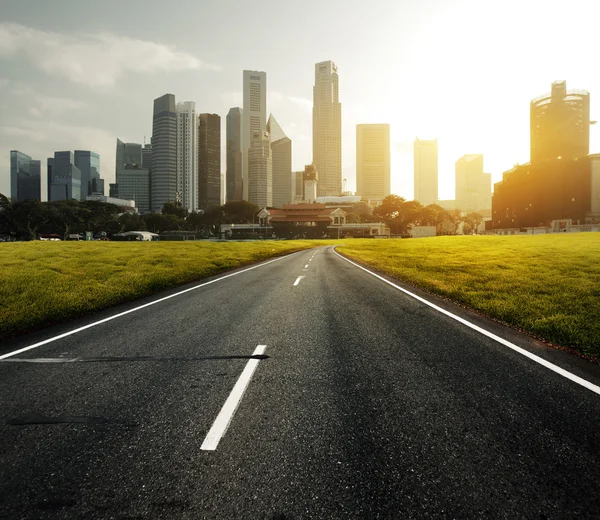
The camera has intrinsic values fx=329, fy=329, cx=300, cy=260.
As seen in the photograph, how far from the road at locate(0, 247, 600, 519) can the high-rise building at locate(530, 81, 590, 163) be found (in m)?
195

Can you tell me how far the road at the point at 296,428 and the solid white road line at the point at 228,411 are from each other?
0.02 meters

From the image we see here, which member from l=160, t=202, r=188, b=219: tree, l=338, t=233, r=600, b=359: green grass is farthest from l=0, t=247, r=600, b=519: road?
l=160, t=202, r=188, b=219: tree

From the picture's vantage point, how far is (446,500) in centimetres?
221

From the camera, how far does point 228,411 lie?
10.9 ft

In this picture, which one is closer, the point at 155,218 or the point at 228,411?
the point at 228,411

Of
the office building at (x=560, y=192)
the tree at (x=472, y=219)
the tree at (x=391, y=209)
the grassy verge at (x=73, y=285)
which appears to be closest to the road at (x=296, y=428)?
the grassy verge at (x=73, y=285)

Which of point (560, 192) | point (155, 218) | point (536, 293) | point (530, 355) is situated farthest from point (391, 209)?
point (530, 355)

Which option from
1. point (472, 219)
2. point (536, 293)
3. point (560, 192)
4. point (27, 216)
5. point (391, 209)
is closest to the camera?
point (536, 293)

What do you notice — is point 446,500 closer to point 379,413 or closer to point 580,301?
point 379,413

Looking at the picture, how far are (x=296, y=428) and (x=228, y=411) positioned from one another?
753mm

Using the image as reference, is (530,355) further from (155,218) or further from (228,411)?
(155,218)

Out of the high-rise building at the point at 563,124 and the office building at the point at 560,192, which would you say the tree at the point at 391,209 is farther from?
the high-rise building at the point at 563,124

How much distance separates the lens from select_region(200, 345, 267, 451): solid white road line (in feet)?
9.31

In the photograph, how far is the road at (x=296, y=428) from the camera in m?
2.21
